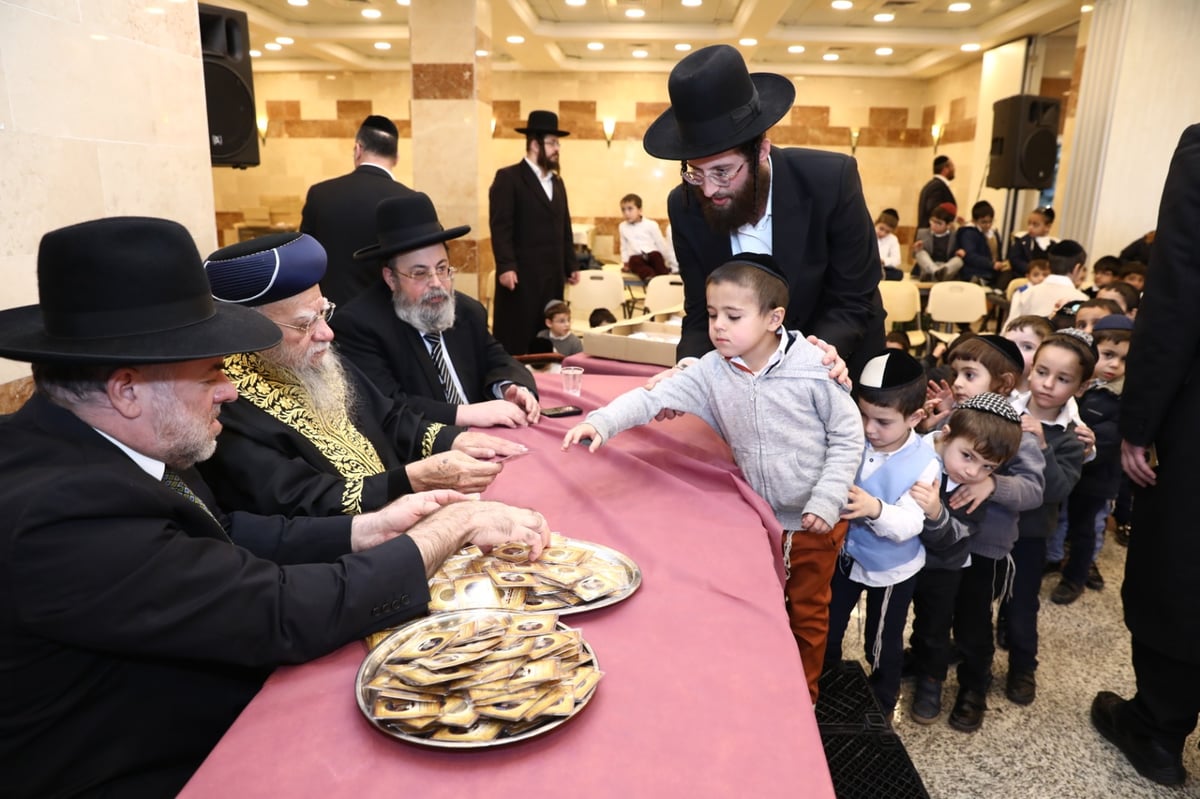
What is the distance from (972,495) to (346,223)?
390 centimetres

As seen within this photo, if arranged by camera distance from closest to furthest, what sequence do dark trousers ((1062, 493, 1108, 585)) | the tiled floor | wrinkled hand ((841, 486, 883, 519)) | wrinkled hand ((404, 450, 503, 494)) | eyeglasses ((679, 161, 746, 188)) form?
wrinkled hand ((404, 450, 503, 494)), wrinkled hand ((841, 486, 883, 519)), eyeglasses ((679, 161, 746, 188)), the tiled floor, dark trousers ((1062, 493, 1108, 585))

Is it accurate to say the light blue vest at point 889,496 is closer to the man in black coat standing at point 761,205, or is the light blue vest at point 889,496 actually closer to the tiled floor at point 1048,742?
the man in black coat standing at point 761,205

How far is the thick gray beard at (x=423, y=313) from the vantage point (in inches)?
120

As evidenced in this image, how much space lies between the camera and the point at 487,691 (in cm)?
119

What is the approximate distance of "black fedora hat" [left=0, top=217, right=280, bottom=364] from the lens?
1.27 metres

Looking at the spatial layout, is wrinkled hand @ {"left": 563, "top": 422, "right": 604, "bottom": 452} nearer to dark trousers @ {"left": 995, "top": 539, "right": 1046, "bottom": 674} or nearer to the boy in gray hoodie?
the boy in gray hoodie

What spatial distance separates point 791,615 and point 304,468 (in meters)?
1.48

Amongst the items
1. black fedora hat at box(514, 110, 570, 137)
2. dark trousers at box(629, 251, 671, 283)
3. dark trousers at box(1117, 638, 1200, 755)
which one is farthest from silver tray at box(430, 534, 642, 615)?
dark trousers at box(629, 251, 671, 283)

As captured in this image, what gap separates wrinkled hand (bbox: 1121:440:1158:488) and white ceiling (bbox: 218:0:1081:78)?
27.9ft

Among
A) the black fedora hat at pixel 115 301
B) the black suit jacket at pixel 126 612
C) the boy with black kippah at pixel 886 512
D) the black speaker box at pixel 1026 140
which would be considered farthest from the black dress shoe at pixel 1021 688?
the black speaker box at pixel 1026 140

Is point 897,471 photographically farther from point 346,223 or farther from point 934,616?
point 346,223

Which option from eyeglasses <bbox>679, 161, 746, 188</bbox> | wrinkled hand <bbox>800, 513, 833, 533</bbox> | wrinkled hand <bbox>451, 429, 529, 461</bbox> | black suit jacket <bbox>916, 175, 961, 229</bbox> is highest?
black suit jacket <bbox>916, 175, 961, 229</bbox>

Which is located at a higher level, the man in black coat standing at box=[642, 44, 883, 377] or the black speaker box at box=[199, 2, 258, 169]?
the black speaker box at box=[199, 2, 258, 169]

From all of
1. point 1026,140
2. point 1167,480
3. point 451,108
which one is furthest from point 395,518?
point 1026,140
